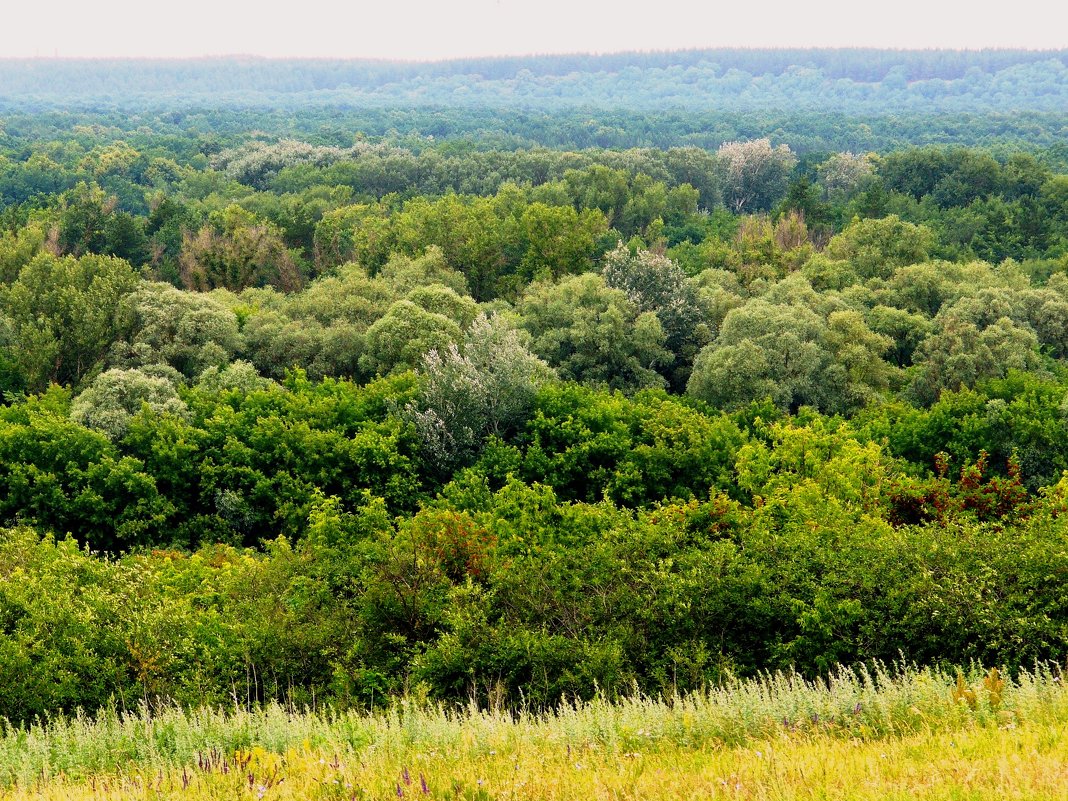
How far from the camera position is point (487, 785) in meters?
10.8

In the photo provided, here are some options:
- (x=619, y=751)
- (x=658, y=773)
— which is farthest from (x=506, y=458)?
(x=658, y=773)

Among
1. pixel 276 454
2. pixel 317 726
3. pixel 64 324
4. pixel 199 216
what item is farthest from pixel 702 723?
pixel 199 216

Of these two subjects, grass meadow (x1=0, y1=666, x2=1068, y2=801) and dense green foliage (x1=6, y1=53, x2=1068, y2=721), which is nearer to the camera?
grass meadow (x1=0, y1=666, x2=1068, y2=801)

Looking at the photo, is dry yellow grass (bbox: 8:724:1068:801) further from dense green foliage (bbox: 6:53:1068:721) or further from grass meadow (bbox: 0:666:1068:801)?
dense green foliage (bbox: 6:53:1068:721)

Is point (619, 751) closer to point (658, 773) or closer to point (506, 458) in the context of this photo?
point (658, 773)

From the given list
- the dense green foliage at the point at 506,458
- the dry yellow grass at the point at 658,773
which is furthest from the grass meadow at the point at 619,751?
the dense green foliage at the point at 506,458

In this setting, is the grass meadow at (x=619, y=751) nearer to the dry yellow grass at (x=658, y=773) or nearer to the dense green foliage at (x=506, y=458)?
the dry yellow grass at (x=658, y=773)

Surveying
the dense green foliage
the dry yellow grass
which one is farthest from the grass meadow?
Result: the dense green foliage

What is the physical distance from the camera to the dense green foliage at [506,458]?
18.5 meters

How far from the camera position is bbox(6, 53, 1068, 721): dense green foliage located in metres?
18.5

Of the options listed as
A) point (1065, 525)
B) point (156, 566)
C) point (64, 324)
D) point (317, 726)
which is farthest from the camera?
point (64, 324)

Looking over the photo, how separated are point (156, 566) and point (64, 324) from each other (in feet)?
94.9

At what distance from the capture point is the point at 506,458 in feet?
121

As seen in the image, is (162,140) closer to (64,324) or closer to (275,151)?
(275,151)
